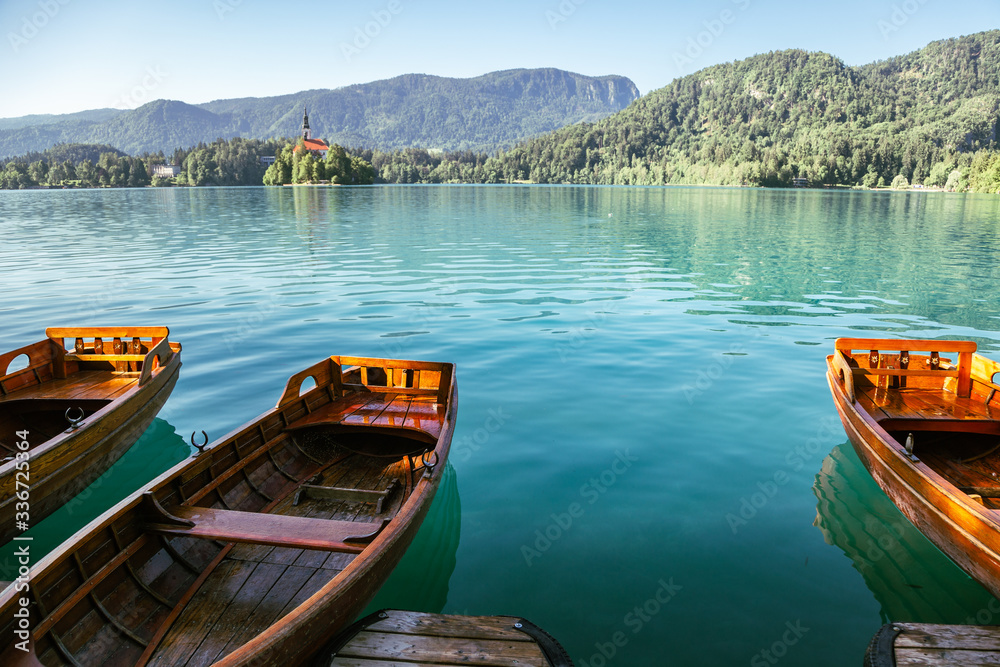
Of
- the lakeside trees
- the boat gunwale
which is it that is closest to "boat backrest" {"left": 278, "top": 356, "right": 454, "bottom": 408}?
the boat gunwale

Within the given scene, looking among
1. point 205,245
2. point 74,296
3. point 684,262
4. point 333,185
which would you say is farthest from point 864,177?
point 74,296

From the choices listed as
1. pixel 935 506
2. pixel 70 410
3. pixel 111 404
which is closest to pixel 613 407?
pixel 935 506

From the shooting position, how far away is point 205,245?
35.0m

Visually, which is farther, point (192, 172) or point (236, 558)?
point (192, 172)

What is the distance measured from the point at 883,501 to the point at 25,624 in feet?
30.9

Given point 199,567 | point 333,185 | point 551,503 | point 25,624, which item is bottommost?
point 551,503

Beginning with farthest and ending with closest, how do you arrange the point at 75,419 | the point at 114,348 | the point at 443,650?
the point at 114,348, the point at 75,419, the point at 443,650

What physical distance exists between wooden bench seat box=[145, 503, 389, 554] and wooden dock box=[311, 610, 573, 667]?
2.21 ft

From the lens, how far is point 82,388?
9.59 m

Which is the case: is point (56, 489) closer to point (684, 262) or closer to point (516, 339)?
point (516, 339)

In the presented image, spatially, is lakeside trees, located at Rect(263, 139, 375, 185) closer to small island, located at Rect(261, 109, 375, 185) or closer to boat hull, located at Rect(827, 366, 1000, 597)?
small island, located at Rect(261, 109, 375, 185)

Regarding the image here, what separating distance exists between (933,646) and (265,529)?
5.51 m

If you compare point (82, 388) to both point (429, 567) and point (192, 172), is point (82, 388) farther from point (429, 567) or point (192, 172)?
point (192, 172)

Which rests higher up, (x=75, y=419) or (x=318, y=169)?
(x=318, y=169)
